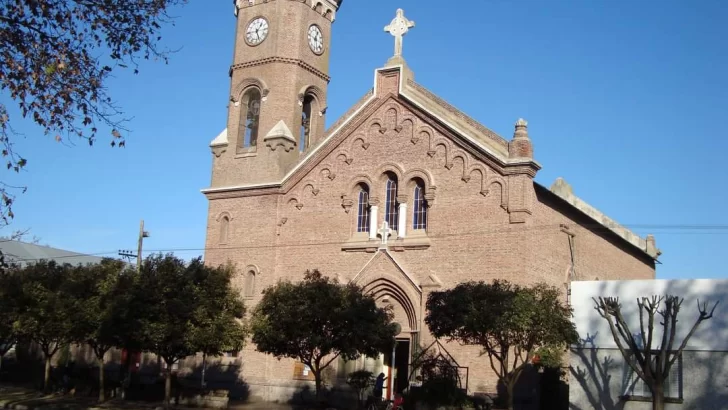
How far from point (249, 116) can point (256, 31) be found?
13.5 ft

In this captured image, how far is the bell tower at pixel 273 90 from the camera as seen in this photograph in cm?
3578

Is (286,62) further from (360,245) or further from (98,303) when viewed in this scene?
(98,303)

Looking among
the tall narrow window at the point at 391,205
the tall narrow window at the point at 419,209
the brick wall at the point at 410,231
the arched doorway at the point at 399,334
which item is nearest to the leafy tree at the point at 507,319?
the brick wall at the point at 410,231

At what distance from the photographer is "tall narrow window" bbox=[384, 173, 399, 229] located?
1253 inches

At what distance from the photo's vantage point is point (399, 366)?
31031 mm

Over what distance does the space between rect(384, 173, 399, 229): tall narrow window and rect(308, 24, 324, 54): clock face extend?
29.4 feet

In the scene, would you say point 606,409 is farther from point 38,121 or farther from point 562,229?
point 38,121

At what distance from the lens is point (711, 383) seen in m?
21.0

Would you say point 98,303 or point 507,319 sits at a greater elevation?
point 98,303

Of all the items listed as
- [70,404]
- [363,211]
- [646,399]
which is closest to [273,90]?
[363,211]

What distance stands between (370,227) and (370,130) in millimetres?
4195

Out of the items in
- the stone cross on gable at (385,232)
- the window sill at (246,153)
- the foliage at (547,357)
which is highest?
the window sill at (246,153)

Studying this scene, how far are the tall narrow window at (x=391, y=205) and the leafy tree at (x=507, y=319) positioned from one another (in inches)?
347

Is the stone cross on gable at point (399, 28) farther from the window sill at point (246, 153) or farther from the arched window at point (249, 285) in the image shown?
the arched window at point (249, 285)
